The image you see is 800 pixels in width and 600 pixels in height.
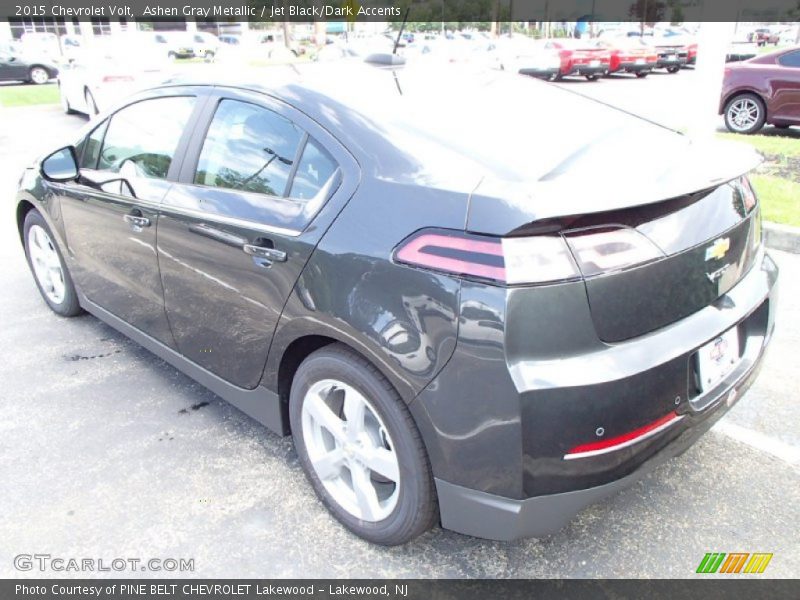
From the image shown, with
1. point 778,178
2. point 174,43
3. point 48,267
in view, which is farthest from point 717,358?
point 174,43

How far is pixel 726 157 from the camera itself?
230 centimetres

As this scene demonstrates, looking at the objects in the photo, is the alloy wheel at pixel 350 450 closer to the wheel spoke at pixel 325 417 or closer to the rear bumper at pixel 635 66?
the wheel spoke at pixel 325 417

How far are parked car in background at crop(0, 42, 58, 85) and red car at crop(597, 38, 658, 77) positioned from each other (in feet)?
63.9

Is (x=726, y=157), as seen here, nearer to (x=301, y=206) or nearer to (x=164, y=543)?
(x=301, y=206)

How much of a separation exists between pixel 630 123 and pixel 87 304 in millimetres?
3243

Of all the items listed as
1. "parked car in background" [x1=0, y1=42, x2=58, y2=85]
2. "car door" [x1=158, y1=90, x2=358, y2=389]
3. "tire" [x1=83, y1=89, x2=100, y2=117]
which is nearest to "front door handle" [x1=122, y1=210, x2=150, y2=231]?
"car door" [x1=158, y1=90, x2=358, y2=389]

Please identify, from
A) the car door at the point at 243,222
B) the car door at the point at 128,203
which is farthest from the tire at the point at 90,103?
the car door at the point at 243,222

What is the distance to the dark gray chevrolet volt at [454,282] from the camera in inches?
71.5

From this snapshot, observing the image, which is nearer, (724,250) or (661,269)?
(661,269)

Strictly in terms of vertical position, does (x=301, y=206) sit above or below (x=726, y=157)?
below

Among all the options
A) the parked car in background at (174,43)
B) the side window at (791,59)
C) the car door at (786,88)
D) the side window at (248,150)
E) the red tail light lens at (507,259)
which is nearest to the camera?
the red tail light lens at (507,259)

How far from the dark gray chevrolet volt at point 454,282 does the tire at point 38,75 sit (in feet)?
79.7

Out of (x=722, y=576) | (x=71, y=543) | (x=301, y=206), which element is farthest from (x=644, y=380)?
(x=71, y=543)

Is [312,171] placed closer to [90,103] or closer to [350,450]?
[350,450]
